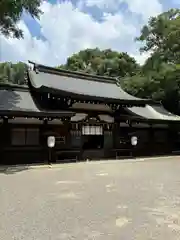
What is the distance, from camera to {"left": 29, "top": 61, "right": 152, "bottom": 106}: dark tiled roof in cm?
2075

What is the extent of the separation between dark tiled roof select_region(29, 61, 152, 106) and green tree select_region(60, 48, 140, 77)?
1648 centimetres

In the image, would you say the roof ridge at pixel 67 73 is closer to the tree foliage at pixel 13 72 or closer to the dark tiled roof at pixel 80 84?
the dark tiled roof at pixel 80 84

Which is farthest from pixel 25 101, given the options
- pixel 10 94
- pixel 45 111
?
pixel 45 111

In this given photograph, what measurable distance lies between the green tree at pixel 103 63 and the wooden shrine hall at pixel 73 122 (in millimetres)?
17640

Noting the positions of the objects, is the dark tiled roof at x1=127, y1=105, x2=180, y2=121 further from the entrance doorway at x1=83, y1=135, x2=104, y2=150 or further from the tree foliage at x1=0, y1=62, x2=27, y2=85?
the tree foliage at x1=0, y1=62, x2=27, y2=85

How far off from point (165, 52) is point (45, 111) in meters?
15.4

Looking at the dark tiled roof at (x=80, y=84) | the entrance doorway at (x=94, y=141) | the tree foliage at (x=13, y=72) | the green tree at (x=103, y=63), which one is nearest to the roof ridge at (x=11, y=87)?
the dark tiled roof at (x=80, y=84)

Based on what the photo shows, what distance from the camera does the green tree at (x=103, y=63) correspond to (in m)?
43.7

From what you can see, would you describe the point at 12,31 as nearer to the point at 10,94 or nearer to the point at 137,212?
the point at 10,94

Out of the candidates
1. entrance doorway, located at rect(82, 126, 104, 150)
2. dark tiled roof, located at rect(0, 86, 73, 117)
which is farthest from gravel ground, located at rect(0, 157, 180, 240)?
entrance doorway, located at rect(82, 126, 104, 150)

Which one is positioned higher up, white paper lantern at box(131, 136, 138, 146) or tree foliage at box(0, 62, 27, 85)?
tree foliage at box(0, 62, 27, 85)

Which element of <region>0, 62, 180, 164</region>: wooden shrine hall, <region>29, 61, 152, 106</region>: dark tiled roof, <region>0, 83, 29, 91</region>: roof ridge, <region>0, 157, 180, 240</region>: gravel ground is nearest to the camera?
<region>0, 157, 180, 240</region>: gravel ground

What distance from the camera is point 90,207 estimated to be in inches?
294

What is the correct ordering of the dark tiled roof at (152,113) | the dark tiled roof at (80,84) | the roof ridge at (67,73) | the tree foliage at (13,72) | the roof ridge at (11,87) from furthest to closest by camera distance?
the tree foliage at (13,72)
the dark tiled roof at (152,113)
the roof ridge at (67,73)
the dark tiled roof at (80,84)
the roof ridge at (11,87)
